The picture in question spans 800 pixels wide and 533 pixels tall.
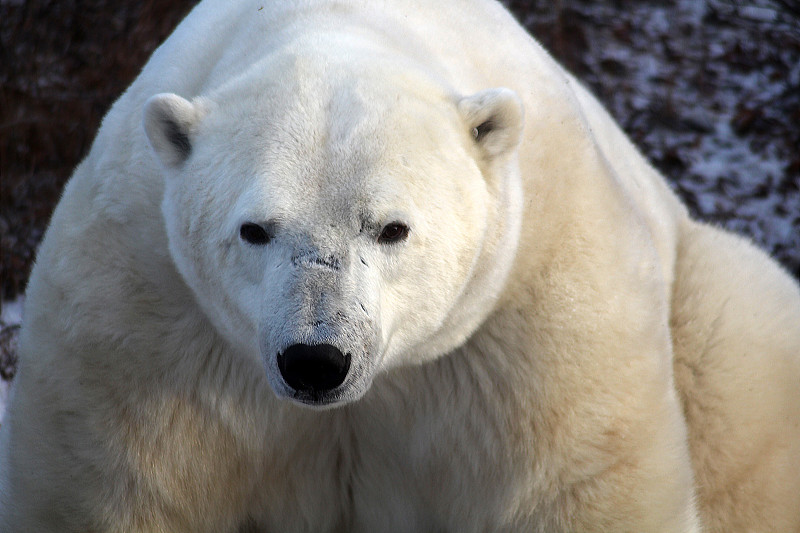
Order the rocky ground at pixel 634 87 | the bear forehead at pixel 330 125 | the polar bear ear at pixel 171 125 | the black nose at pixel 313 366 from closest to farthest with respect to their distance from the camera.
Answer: the black nose at pixel 313 366 < the bear forehead at pixel 330 125 < the polar bear ear at pixel 171 125 < the rocky ground at pixel 634 87

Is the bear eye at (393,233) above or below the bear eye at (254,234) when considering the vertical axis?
below

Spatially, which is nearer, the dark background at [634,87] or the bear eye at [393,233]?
the bear eye at [393,233]

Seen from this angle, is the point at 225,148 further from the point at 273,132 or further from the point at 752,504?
the point at 752,504

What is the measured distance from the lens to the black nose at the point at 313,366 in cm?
231

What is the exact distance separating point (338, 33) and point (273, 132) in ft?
1.58

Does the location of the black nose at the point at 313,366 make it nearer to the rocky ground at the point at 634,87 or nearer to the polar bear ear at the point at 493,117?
the polar bear ear at the point at 493,117

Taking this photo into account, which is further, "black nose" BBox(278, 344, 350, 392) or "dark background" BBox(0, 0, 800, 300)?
"dark background" BBox(0, 0, 800, 300)

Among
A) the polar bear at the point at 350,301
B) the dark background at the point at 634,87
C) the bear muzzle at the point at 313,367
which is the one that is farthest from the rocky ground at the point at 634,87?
the bear muzzle at the point at 313,367

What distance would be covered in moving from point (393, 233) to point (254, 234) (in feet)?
1.12

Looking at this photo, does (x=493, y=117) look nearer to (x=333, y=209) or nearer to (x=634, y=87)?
(x=333, y=209)

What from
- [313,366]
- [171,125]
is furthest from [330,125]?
[313,366]

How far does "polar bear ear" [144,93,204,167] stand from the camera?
2.58 metres

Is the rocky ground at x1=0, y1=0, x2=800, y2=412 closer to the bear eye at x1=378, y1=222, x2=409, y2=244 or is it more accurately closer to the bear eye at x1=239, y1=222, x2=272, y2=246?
the bear eye at x1=239, y1=222, x2=272, y2=246

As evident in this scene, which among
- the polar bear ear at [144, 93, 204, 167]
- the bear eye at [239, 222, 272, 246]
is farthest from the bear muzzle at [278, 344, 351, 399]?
the polar bear ear at [144, 93, 204, 167]
